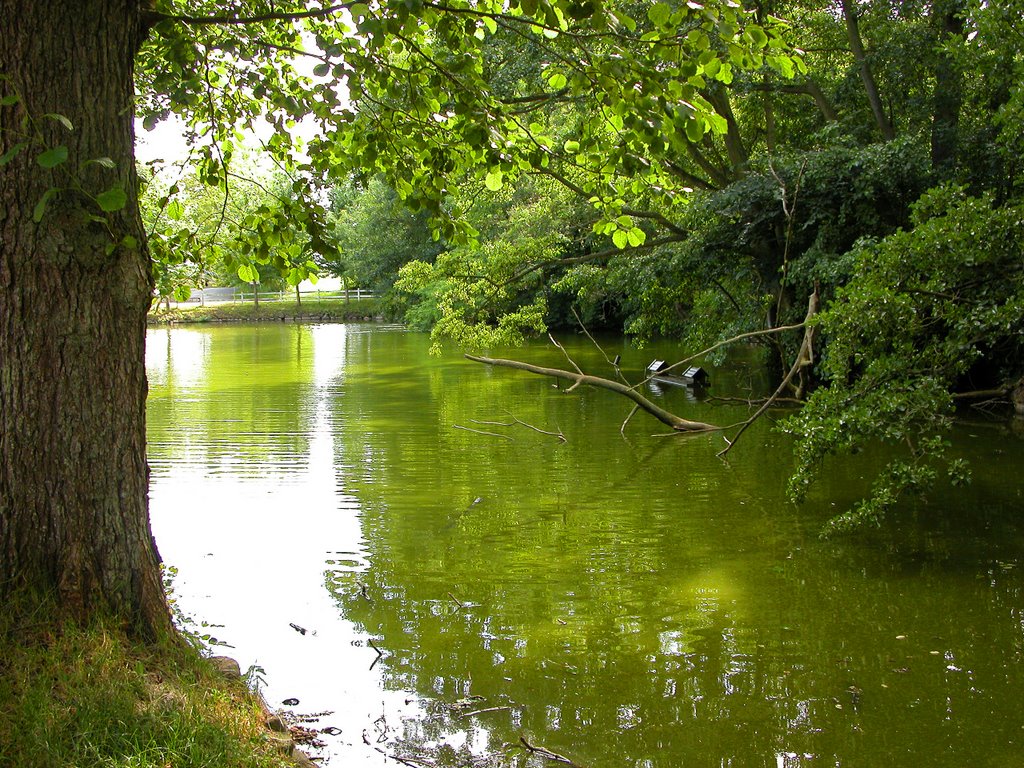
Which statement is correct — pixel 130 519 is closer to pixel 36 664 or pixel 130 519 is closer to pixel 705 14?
pixel 36 664

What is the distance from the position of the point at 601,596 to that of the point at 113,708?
3863 millimetres

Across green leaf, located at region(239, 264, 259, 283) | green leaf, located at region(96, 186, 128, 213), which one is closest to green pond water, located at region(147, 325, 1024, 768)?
green leaf, located at region(239, 264, 259, 283)

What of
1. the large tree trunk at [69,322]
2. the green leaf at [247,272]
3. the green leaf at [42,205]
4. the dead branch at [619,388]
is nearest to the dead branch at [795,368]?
the dead branch at [619,388]

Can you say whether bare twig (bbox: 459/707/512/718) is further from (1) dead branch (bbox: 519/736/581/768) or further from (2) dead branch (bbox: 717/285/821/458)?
(2) dead branch (bbox: 717/285/821/458)

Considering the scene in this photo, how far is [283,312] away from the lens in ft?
170

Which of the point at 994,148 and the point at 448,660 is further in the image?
the point at 994,148

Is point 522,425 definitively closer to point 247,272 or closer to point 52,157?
point 247,272

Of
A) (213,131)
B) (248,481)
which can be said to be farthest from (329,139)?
(248,481)

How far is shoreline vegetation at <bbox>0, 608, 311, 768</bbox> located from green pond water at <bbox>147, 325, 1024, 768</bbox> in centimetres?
98

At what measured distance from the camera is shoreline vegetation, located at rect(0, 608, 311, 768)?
2.90 metres

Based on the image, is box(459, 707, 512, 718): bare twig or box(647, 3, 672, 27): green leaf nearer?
box(647, 3, 672, 27): green leaf

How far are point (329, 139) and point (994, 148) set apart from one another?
11173 mm

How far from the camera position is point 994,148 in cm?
1302

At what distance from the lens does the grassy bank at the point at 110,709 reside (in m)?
2.89
